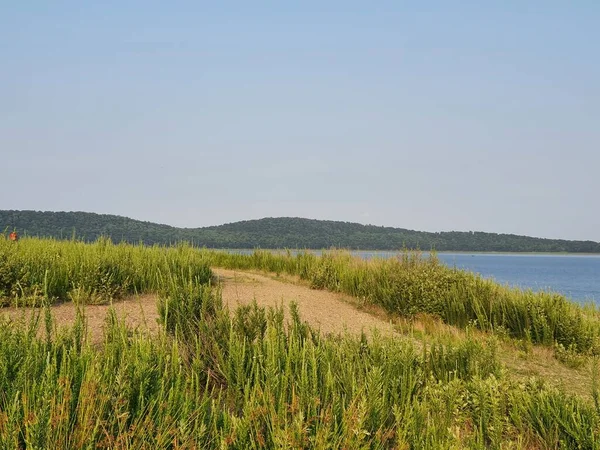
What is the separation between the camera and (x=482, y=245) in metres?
127

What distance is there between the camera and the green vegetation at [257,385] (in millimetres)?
2882

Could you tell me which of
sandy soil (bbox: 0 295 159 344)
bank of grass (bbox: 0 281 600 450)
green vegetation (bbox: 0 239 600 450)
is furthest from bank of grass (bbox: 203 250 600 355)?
sandy soil (bbox: 0 295 159 344)

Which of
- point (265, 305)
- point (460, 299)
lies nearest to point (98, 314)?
point (265, 305)

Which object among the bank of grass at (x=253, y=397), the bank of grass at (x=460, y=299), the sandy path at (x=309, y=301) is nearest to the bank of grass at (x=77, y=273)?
the sandy path at (x=309, y=301)

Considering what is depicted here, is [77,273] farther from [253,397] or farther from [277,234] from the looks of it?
[277,234]

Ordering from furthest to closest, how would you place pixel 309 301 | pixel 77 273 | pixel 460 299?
pixel 309 301
pixel 460 299
pixel 77 273

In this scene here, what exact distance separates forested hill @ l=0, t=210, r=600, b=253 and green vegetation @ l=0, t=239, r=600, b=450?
19.5 meters

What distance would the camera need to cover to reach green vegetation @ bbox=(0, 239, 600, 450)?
9.45 feet

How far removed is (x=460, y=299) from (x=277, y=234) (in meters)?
80.1

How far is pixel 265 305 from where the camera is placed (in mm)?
10336

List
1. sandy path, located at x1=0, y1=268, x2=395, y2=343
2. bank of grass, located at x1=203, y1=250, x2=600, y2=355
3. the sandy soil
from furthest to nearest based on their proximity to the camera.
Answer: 1. bank of grass, located at x1=203, y1=250, x2=600, y2=355
2. sandy path, located at x1=0, y1=268, x2=395, y2=343
3. the sandy soil

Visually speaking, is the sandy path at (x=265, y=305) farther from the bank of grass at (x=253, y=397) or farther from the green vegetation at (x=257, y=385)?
the bank of grass at (x=253, y=397)

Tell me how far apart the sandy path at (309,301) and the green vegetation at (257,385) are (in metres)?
2.33

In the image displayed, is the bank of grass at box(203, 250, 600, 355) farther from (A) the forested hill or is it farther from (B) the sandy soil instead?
(A) the forested hill
